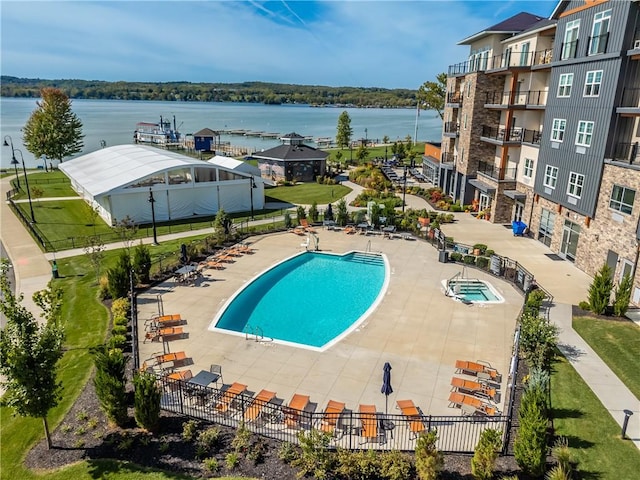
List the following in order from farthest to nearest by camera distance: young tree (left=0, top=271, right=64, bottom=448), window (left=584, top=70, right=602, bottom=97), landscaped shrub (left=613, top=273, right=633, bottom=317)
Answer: window (left=584, top=70, right=602, bottom=97)
landscaped shrub (left=613, top=273, right=633, bottom=317)
young tree (left=0, top=271, right=64, bottom=448)

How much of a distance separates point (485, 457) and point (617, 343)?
10076 millimetres

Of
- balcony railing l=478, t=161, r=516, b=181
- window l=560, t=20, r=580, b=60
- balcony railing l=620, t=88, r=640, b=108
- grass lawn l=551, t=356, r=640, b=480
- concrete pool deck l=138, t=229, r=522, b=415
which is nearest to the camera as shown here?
grass lawn l=551, t=356, r=640, b=480

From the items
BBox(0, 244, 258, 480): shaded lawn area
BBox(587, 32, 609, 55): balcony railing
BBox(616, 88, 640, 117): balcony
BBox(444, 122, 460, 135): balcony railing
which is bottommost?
BBox(0, 244, 258, 480): shaded lawn area

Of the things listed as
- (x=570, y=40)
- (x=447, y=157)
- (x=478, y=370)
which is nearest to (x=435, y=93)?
(x=447, y=157)

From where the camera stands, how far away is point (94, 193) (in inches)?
1216

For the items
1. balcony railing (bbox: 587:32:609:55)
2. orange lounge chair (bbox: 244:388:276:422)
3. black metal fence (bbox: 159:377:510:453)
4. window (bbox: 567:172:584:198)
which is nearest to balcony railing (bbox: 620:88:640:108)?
balcony railing (bbox: 587:32:609:55)

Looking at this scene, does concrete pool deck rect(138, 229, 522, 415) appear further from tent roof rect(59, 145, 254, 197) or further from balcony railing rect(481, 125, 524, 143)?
balcony railing rect(481, 125, 524, 143)

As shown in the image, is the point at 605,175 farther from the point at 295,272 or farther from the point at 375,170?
the point at 375,170

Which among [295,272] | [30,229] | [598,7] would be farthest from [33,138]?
[598,7]

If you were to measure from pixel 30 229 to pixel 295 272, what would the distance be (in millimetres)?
20623

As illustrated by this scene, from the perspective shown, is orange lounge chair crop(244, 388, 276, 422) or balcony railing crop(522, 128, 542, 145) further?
balcony railing crop(522, 128, 542, 145)

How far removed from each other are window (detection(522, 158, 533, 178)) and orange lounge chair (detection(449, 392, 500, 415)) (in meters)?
22.5

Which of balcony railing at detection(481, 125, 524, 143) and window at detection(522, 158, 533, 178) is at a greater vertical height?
balcony railing at detection(481, 125, 524, 143)

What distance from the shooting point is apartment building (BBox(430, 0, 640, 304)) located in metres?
20.1
